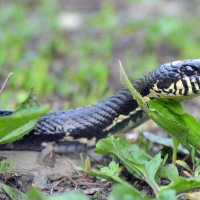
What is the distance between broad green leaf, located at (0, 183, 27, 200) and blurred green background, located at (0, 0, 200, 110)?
1.65m

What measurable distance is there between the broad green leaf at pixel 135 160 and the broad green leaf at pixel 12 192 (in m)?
0.62

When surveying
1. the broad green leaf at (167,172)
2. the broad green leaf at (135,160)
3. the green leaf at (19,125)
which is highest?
the green leaf at (19,125)

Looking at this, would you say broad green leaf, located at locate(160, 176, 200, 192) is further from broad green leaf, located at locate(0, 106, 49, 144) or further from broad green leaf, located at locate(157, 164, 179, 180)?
broad green leaf, located at locate(0, 106, 49, 144)

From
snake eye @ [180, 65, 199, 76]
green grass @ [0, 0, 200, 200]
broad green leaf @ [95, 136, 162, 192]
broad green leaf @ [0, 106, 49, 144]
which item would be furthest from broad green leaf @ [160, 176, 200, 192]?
green grass @ [0, 0, 200, 200]

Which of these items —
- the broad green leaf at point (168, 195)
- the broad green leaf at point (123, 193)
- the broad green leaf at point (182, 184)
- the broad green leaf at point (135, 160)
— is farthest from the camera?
the broad green leaf at point (135, 160)

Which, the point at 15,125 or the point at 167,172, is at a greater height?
the point at 15,125

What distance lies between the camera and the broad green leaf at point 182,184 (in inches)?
132

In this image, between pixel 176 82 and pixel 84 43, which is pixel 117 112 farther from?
pixel 84 43

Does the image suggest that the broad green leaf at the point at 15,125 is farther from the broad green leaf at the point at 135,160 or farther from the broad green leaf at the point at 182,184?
the broad green leaf at the point at 182,184

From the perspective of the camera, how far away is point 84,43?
8.24 metres

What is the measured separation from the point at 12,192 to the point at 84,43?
4.83 meters

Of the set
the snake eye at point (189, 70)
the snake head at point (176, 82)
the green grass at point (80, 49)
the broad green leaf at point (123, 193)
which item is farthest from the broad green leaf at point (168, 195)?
the green grass at point (80, 49)

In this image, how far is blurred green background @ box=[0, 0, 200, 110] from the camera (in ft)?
21.0

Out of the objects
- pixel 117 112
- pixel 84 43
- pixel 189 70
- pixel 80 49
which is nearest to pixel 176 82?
pixel 189 70
